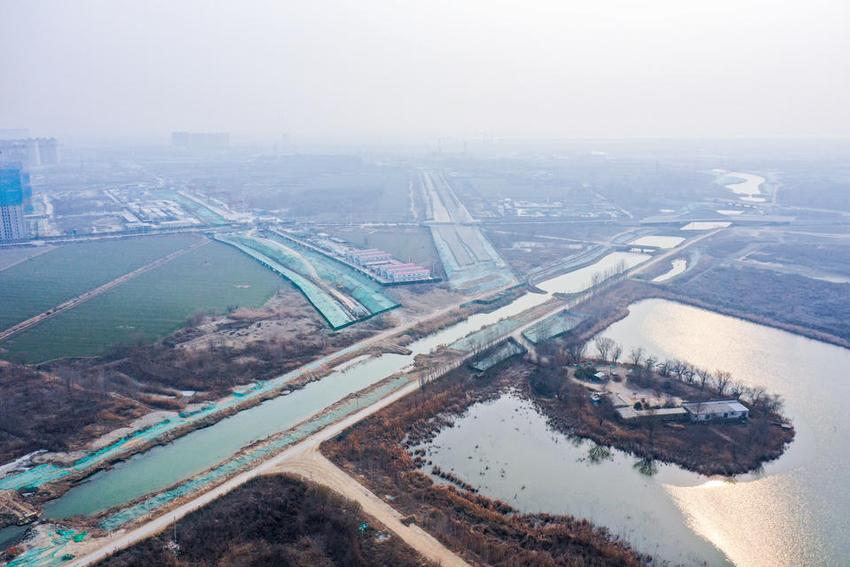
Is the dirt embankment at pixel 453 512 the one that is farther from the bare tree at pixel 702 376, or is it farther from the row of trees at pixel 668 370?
the bare tree at pixel 702 376

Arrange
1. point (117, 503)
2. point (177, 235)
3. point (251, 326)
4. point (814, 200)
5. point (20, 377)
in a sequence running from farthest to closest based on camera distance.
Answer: point (814, 200), point (177, 235), point (251, 326), point (20, 377), point (117, 503)

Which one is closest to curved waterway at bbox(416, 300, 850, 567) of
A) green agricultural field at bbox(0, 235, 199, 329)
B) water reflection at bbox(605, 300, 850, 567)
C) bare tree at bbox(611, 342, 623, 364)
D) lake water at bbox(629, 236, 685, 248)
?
water reflection at bbox(605, 300, 850, 567)

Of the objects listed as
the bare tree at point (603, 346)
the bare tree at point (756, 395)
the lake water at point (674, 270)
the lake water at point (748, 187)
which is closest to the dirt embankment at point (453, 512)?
the bare tree at point (603, 346)

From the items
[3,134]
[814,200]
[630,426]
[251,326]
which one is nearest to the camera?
[630,426]

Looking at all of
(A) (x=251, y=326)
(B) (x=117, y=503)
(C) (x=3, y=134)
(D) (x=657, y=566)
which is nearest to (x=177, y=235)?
(A) (x=251, y=326)

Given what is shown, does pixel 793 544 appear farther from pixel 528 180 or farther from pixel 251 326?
pixel 528 180

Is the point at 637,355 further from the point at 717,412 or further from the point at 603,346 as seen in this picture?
the point at 717,412

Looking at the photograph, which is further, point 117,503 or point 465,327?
point 465,327
